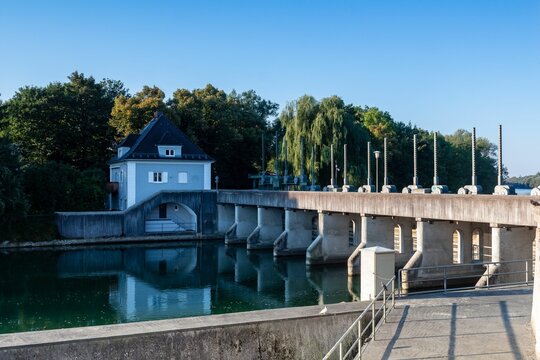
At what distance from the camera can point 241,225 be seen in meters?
44.4

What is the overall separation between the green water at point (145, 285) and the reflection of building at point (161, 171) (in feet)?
27.1

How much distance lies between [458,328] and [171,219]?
1534 inches

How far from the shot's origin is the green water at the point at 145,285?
21.6 metres

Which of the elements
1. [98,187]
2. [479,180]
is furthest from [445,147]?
[98,187]

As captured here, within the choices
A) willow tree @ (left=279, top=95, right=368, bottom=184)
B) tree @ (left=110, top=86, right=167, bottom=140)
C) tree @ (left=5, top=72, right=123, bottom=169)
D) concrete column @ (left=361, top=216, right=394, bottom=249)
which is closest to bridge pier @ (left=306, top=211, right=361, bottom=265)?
concrete column @ (left=361, top=216, right=394, bottom=249)

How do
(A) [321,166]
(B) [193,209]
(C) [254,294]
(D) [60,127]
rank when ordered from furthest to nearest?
1. (D) [60,127]
2. (A) [321,166]
3. (B) [193,209]
4. (C) [254,294]

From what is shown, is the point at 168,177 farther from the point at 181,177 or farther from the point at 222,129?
the point at 222,129

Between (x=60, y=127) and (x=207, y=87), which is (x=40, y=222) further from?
(x=207, y=87)

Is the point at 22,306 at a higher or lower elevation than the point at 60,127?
lower

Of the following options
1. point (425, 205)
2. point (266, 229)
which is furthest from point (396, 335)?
point (266, 229)

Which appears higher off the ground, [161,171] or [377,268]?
[161,171]

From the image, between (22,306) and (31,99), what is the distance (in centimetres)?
3790

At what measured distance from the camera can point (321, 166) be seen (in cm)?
5091

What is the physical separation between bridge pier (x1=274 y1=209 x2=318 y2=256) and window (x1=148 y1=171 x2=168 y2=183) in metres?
16.2
